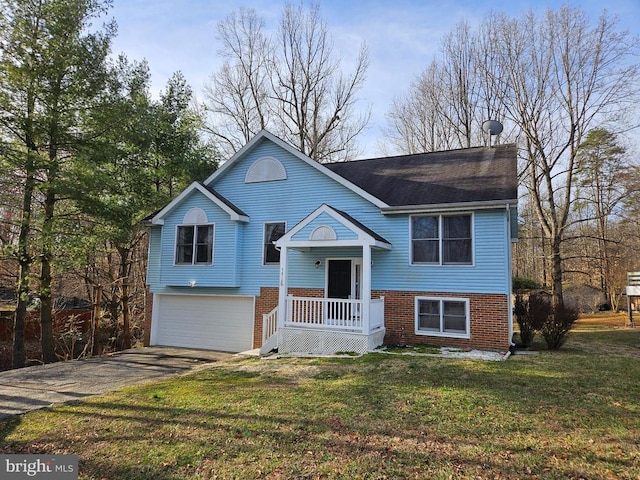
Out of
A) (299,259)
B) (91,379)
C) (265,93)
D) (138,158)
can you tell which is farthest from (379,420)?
(265,93)

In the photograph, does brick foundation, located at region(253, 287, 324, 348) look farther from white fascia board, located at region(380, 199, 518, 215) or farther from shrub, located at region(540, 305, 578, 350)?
shrub, located at region(540, 305, 578, 350)

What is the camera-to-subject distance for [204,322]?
47.1ft

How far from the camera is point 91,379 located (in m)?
8.95

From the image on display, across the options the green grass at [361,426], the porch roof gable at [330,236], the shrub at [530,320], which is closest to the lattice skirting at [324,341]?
the green grass at [361,426]

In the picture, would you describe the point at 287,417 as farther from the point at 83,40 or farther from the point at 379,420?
the point at 83,40

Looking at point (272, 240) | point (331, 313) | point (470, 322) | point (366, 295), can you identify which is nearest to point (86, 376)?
point (331, 313)

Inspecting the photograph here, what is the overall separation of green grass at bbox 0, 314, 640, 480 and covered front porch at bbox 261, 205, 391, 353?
232 cm

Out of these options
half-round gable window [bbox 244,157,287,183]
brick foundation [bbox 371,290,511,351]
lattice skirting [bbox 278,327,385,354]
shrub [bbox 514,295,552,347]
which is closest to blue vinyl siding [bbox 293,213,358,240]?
brick foundation [bbox 371,290,511,351]

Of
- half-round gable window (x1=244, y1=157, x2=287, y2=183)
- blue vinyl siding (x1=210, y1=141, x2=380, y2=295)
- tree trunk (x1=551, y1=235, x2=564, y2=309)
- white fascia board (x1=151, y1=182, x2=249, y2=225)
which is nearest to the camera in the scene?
blue vinyl siding (x1=210, y1=141, x2=380, y2=295)

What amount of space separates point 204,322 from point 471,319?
9398 mm

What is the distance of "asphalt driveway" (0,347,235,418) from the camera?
24.5 feet

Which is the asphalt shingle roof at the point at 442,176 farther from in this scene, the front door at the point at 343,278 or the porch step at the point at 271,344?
the porch step at the point at 271,344

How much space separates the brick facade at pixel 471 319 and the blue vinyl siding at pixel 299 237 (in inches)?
7.5

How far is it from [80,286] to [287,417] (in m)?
22.3
